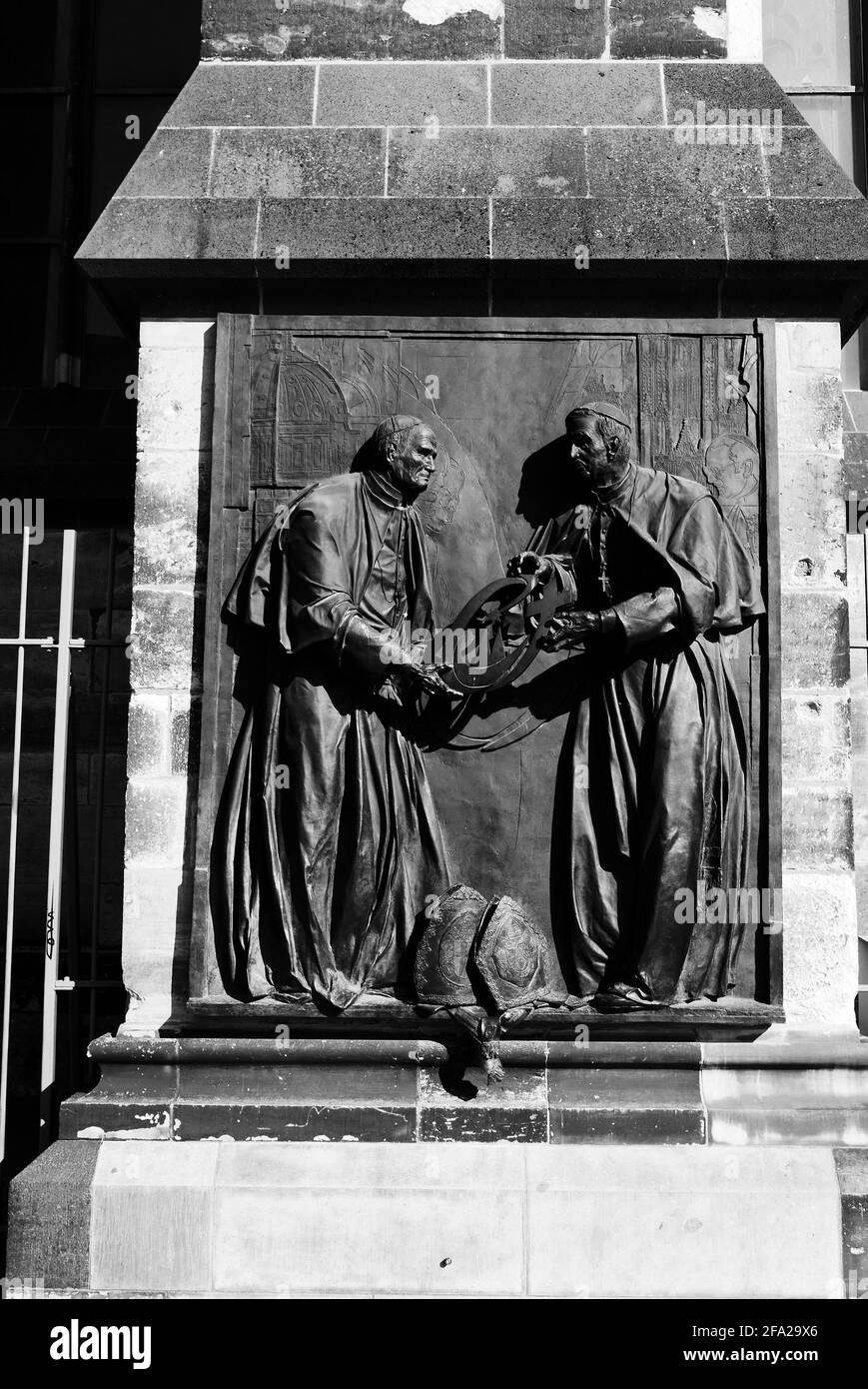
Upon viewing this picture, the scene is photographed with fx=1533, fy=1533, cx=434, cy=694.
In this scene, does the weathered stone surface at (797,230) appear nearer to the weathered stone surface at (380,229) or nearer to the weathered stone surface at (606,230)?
the weathered stone surface at (606,230)

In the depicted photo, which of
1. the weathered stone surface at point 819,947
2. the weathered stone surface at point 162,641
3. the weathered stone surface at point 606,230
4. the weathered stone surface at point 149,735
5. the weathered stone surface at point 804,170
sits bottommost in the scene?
the weathered stone surface at point 819,947

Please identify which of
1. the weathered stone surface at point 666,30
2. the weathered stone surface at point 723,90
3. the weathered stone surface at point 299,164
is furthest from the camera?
the weathered stone surface at point 666,30

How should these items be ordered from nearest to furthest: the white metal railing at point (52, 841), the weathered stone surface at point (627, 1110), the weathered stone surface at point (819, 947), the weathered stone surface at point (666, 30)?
the weathered stone surface at point (627, 1110) < the weathered stone surface at point (819, 947) < the weathered stone surface at point (666, 30) < the white metal railing at point (52, 841)

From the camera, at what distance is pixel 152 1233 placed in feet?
18.8

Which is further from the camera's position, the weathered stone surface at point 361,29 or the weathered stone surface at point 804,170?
the weathered stone surface at point 361,29

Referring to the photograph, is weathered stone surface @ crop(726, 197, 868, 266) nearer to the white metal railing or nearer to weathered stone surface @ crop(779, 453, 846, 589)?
weathered stone surface @ crop(779, 453, 846, 589)

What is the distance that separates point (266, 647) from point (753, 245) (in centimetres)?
256

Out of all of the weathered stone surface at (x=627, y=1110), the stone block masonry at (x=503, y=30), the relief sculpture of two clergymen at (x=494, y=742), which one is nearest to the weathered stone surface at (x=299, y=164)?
the stone block masonry at (x=503, y=30)

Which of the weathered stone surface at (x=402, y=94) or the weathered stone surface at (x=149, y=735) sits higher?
the weathered stone surface at (x=402, y=94)

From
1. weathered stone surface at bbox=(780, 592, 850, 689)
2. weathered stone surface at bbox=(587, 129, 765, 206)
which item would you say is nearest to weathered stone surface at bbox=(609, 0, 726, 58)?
weathered stone surface at bbox=(587, 129, 765, 206)

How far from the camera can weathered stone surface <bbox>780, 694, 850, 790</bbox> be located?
6176 mm

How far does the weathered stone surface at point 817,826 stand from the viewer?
613 cm

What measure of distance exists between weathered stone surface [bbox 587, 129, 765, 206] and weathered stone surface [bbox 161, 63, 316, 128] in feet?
4.17

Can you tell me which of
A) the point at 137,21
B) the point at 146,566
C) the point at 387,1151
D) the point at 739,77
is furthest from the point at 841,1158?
the point at 137,21
